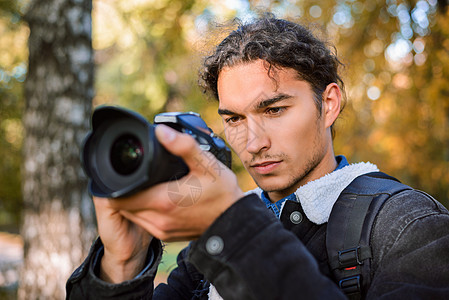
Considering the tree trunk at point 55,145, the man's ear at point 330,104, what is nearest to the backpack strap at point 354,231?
the man's ear at point 330,104

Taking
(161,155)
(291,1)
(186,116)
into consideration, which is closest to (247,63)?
(186,116)

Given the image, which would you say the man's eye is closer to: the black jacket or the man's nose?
the man's nose

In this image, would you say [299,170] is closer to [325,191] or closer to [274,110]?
[325,191]

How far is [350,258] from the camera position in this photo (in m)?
1.25

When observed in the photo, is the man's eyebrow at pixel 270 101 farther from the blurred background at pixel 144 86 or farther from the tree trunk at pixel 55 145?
the tree trunk at pixel 55 145

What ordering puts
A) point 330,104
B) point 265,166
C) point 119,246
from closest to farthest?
point 119,246, point 265,166, point 330,104

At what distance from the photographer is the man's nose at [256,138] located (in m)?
1.64

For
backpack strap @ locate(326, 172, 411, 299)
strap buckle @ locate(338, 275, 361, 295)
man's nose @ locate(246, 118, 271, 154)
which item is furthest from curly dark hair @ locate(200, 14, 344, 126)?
strap buckle @ locate(338, 275, 361, 295)

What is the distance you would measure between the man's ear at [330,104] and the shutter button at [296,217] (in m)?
0.53

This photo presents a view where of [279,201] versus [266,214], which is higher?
[266,214]

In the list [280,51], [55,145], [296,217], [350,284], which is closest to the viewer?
[350,284]

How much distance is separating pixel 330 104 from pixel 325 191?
52cm

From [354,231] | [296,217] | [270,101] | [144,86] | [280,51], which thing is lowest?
[144,86]

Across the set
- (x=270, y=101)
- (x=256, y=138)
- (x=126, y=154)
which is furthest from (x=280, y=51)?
(x=126, y=154)
